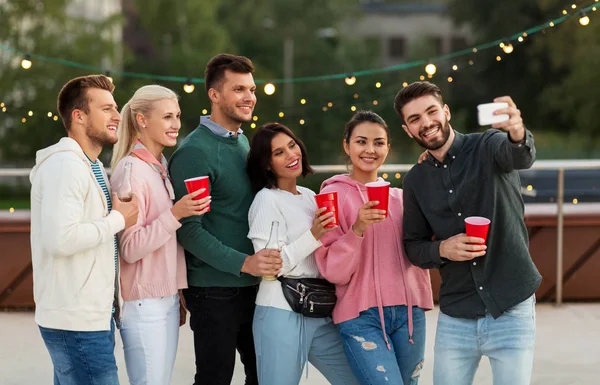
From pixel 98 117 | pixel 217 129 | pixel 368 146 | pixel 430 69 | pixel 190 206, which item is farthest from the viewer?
pixel 430 69

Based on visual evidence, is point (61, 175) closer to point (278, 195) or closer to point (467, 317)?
point (278, 195)

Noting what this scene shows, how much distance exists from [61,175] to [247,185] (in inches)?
33.8

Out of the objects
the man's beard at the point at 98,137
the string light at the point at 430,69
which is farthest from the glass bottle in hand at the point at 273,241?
the string light at the point at 430,69

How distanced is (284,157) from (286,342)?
0.72m

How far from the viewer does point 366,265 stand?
10.8 ft

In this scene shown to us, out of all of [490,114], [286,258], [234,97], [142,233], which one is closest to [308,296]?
[286,258]

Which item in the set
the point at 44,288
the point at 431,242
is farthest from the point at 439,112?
the point at 44,288

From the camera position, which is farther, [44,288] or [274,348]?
[274,348]

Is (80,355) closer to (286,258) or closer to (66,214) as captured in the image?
(66,214)

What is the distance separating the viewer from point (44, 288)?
2.91 meters

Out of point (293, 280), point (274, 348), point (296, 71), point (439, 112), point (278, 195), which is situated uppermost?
point (296, 71)

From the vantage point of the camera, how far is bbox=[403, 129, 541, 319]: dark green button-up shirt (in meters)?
3.09

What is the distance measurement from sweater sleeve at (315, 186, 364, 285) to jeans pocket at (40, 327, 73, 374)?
0.99 metres

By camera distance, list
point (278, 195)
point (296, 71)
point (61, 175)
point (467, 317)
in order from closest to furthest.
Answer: point (61, 175) → point (467, 317) → point (278, 195) → point (296, 71)
